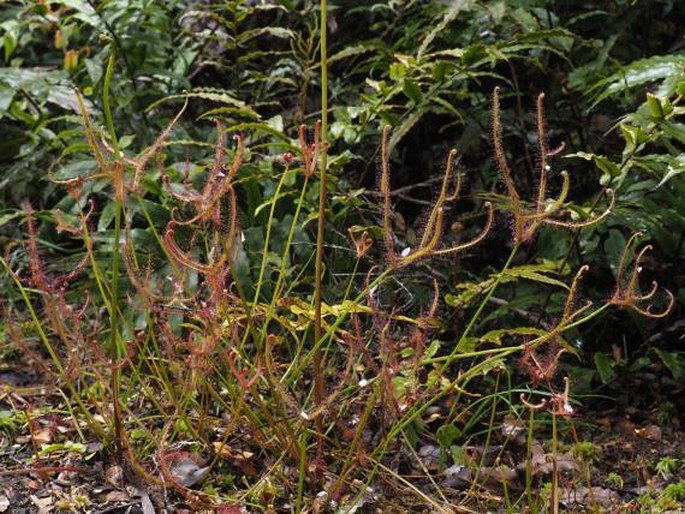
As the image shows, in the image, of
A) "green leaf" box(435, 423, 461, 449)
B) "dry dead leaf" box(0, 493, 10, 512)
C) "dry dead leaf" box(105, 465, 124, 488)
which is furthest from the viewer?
"green leaf" box(435, 423, 461, 449)

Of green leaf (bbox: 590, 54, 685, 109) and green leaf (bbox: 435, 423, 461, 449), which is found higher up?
green leaf (bbox: 590, 54, 685, 109)

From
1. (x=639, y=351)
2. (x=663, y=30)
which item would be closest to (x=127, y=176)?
(x=639, y=351)

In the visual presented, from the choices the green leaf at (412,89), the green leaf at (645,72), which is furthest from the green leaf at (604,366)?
the green leaf at (412,89)

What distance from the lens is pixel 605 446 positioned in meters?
2.43

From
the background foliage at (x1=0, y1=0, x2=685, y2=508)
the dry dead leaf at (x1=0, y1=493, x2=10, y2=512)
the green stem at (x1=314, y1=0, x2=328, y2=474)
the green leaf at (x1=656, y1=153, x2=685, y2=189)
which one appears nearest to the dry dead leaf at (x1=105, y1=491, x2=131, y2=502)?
the dry dead leaf at (x1=0, y1=493, x2=10, y2=512)

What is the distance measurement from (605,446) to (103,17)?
2232 millimetres

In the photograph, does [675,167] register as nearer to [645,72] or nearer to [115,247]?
[645,72]

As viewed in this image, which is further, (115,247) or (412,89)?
(412,89)

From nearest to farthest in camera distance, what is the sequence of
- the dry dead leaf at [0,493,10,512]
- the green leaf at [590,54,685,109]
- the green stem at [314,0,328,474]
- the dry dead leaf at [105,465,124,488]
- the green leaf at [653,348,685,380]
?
1. the green stem at [314,0,328,474]
2. the dry dead leaf at [0,493,10,512]
3. the dry dead leaf at [105,465,124,488]
4. the green leaf at [590,54,685,109]
5. the green leaf at [653,348,685,380]

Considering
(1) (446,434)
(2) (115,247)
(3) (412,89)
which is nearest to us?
(2) (115,247)

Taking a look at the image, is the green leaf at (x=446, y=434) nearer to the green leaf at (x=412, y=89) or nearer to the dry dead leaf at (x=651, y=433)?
the dry dead leaf at (x=651, y=433)

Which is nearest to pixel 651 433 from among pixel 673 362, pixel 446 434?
pixel 673 362

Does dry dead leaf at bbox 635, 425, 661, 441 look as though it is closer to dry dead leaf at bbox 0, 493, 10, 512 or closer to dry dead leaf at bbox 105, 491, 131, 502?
dry dead leaf at bbox 105, 491, 131, 502

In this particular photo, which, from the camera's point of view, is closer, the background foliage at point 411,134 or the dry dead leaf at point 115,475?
the dry dead leaf at point 115,475
